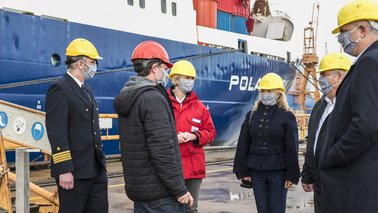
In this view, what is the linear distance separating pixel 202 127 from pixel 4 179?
5.87ft

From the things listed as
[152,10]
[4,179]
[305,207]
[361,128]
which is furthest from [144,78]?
[152,10]

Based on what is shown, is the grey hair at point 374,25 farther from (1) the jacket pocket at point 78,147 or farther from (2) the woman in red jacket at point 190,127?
(1) the jacket pocket at point 78,147

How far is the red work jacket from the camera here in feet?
14.7

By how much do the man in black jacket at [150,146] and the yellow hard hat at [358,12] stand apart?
1202mm

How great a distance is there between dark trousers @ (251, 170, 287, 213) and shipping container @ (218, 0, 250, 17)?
16.6 meters

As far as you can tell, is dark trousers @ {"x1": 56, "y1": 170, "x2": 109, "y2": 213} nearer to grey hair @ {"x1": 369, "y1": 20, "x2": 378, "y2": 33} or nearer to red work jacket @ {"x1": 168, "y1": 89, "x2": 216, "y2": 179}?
red work jacket @ {"x1": 168, "y1": 89, "x2": 216, "y2": 179}

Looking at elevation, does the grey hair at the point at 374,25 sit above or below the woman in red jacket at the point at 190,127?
above

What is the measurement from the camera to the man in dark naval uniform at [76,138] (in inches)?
148

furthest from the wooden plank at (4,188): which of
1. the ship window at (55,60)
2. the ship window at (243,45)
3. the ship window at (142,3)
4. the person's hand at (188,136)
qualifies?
the ship window at (243,45)

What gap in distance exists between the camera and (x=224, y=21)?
819 inches

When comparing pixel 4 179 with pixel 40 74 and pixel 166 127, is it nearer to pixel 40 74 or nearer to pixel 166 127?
pixel 166 127

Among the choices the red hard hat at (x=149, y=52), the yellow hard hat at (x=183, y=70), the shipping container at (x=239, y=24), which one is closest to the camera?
the red hard hat at (x=149, y=52)

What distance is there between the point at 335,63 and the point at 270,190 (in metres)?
1.34

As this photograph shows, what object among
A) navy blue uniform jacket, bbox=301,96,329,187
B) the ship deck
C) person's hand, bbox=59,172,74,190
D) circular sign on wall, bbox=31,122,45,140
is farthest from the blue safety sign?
navy blue uniform jacket, bbox=301,96,329,187
